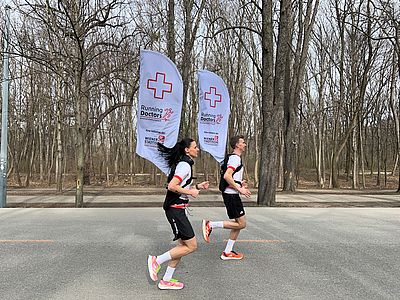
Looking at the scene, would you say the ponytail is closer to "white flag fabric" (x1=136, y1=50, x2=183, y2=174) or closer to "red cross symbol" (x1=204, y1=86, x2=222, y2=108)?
"white flag fabric" (x1=136, y1=50, x2=183, y2=174)

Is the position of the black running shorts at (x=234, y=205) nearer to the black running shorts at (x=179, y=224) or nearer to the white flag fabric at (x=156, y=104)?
the black running shorts at (x=179, y=224)

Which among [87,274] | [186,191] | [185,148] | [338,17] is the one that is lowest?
[87,274]

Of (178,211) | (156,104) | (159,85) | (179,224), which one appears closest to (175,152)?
(178,211)

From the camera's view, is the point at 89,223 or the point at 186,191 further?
the point at 89,223

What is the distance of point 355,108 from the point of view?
28094mm

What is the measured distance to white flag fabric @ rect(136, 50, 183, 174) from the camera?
11.6 m

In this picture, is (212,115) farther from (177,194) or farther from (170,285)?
(170,285)

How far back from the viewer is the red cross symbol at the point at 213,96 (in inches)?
567

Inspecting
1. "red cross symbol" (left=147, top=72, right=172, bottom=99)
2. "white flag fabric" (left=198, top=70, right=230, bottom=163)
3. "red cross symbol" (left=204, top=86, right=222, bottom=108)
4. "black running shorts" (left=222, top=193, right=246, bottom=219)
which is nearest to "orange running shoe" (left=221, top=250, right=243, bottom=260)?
"black running shorts" (left=222, top=193, right=246, bottom=219)

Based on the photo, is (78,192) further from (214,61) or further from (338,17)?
(338,17)

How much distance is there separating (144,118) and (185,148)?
641cm

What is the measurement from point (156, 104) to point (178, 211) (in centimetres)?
689

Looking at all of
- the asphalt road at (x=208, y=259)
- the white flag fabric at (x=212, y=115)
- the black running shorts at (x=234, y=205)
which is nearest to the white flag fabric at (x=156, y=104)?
the white flag fabric at (x=212, y=115)

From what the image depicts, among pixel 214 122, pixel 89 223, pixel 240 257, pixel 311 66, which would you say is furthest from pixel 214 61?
pixel 240 257
